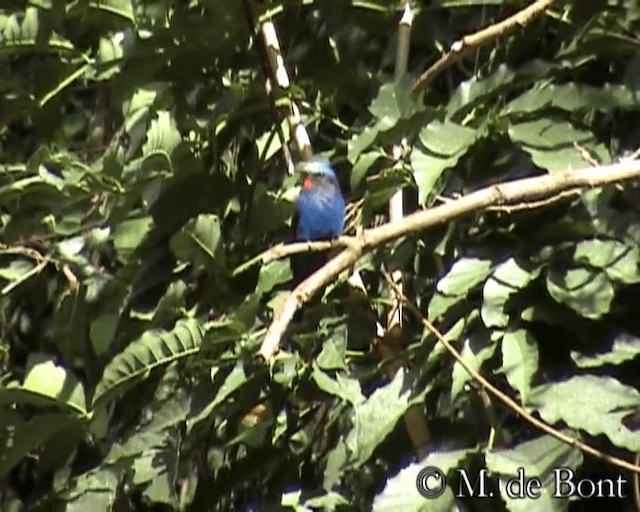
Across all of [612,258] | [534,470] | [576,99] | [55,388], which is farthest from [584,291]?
[55,388]

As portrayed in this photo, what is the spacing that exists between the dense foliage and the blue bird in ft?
0.12

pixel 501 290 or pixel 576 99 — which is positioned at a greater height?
pixel 576 99

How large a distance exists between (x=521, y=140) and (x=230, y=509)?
27.2 inches

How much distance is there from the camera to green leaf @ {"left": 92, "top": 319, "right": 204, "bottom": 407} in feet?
5.21

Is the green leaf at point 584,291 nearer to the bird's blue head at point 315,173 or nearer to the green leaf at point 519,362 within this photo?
the green leaf at point 519,362

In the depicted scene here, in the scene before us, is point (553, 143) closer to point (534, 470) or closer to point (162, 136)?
point (534, 470)

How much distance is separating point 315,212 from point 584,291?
60 centimetres

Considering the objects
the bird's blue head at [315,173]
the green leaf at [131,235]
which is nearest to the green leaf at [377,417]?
the bird's blue head at [315,173]

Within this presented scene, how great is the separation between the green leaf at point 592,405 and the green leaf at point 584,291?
0.25 ft

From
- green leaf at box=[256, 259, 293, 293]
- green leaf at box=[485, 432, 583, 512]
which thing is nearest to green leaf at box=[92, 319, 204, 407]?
green leaf at box=[256, 259, 293, 293]

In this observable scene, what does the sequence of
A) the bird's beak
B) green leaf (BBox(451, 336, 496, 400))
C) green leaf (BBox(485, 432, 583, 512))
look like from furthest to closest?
1. the bird's beak
2. green leaf (BBox(451, 336, 496, 400))
3. green leaf (BBox(485, 432, 583, 512))

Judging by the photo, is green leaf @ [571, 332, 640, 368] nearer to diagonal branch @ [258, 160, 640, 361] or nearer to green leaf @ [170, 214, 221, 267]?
diagonal branch @ [258, 160, 640, 361]

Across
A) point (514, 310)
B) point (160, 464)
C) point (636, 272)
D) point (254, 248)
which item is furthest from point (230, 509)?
point (636, 272)

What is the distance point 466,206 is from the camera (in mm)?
1358
